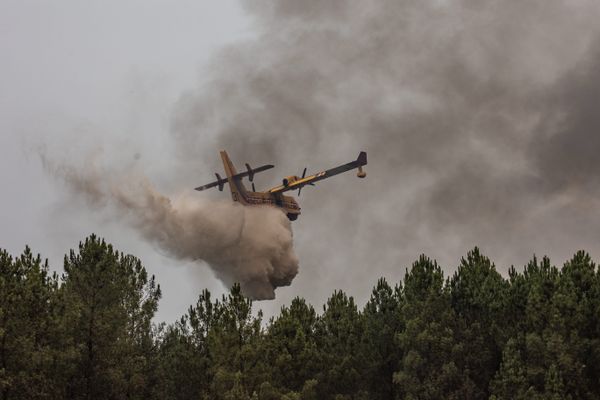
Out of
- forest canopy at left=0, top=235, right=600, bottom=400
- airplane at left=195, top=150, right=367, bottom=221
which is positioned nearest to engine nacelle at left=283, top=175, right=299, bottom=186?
airplane at left=195, top=150, right=367, bottom=221

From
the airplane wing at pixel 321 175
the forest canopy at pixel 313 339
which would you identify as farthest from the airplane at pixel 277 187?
the forest canopy at pixel 313 339

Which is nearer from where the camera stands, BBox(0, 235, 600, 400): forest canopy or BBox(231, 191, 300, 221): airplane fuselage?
BBox(0, 235, 600, 400): forest canopy

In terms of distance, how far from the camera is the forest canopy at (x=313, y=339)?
56844 millimetres

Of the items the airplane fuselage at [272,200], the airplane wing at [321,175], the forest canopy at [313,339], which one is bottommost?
the forest canopy at [313,339]

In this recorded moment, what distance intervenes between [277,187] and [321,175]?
5.26m

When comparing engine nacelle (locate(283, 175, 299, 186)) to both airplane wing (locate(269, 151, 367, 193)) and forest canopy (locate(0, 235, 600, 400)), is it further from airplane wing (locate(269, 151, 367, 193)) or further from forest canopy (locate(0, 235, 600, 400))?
forest canopy (locate(0, 235, 600, 400))

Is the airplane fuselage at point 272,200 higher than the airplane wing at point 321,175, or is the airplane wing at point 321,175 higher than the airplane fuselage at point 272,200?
the airplane wing at point 321,175

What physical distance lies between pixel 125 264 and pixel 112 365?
1293 centimetres

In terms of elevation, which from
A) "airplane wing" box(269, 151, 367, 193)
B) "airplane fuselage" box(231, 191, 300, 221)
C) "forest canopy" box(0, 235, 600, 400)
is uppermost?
"airplane wing" box(269, 151, 367, 193)

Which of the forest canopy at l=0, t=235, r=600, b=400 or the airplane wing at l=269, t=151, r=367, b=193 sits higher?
the airplane wing at l=269, t=151, r=367, b=193

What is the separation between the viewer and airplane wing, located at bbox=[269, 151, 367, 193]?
9812 centimetres

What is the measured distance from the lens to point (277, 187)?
9988cm

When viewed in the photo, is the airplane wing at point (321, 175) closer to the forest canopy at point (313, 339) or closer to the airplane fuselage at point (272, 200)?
the airplane fuselage at point (272, 200)

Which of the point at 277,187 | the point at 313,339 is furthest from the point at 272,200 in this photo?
the point at 313,339
